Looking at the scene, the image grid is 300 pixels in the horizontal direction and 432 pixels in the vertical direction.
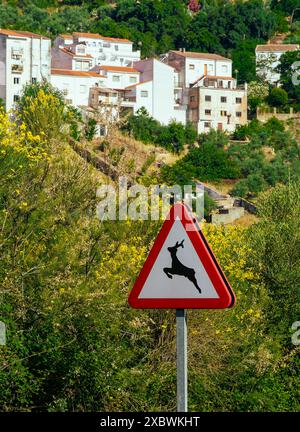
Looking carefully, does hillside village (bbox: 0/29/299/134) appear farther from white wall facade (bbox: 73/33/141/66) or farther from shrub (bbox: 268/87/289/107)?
shrub (bbox: 268/87/289/107)

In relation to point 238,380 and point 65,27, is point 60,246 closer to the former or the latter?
point 238,380

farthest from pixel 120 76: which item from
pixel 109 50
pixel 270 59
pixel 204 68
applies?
pixel 270 59

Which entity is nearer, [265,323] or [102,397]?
[102,397]

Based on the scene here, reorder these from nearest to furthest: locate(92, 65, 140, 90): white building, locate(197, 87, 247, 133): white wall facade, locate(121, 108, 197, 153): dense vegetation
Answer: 1. locate(121, 108, 197, 153): dense vegetation
2. locate(92, 65, 140, 90): white building
3. locate(197, 87, 247, 133): white wall facade

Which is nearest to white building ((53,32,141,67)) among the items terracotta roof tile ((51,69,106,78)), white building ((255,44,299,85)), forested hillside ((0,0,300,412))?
terracotta roof tile ((51,69,106,78))

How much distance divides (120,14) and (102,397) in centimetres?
10665

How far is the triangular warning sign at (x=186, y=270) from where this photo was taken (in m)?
9.49

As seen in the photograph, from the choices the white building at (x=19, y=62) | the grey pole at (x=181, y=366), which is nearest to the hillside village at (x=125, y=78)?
the white building at (x=19, y=62)

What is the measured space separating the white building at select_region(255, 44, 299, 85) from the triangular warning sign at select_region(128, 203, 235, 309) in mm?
96697

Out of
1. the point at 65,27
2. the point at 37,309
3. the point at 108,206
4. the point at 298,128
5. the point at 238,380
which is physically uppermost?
the point at 65,27

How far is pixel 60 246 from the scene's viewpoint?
21312mm

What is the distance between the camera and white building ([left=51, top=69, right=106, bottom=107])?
3147 inches

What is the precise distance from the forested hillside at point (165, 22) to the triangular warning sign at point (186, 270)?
9649cm

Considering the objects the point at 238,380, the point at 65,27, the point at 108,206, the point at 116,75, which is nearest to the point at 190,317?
the point at 238,380
